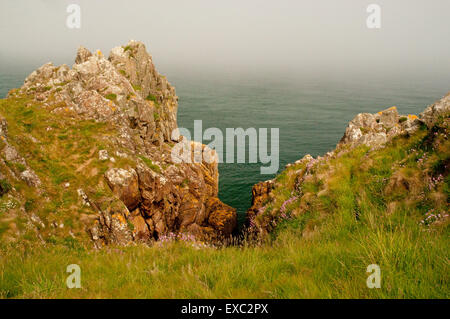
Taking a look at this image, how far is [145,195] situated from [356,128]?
2225 cm

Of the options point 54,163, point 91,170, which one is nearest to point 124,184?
point 91,170

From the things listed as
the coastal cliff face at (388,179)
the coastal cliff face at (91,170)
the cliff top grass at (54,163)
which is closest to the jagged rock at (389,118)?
the coastal cliff face at (388,179)

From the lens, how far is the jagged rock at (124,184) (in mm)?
16250

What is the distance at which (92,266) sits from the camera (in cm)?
549

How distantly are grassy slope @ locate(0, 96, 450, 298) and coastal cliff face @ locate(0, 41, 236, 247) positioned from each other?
178 inches

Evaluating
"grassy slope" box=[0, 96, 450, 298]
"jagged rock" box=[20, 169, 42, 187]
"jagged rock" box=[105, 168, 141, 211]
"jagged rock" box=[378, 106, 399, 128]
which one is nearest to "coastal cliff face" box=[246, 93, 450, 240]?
"grassy slope" box=[0, 96, 450, 298]

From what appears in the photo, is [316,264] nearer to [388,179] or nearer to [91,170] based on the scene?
[388,179]

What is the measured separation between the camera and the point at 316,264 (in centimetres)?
458

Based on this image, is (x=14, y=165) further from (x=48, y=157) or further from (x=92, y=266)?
(x=92, y=266)

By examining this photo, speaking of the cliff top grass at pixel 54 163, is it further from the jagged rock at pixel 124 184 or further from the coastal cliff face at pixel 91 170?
the jagged rock at pixel 124 184

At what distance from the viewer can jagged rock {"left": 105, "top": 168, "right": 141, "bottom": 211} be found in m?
16.2

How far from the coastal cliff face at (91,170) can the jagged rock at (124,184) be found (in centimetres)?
7

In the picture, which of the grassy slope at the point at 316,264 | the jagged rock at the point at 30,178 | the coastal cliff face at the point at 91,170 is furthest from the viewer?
the jagged rock at the point at 30,178
